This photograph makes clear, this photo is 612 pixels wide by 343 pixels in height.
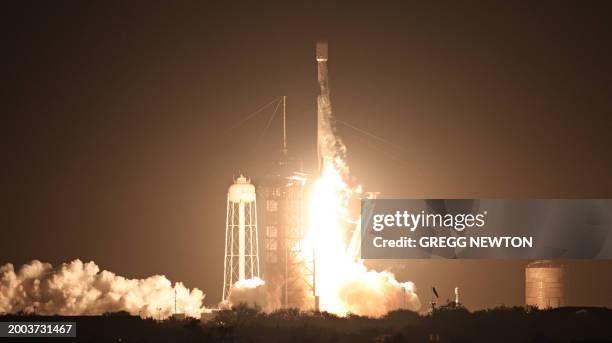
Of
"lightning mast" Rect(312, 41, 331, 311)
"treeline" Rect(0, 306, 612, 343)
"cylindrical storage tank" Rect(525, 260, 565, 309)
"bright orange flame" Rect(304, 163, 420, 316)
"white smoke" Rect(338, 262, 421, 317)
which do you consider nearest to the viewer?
"treeline" Rect(0, 306, 612, 343)

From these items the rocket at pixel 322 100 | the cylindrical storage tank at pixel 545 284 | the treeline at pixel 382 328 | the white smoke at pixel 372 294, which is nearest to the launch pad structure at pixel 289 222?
the rocket at pixel 322 100

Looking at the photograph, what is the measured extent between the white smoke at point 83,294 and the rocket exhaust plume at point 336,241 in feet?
38.1

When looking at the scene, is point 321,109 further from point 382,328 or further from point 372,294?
point 382,328

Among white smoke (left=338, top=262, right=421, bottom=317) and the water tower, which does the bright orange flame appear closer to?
white smoke (left=338, top=262, right=421, bottom=317)

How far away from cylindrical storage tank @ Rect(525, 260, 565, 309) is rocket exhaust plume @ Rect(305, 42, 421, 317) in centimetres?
1968

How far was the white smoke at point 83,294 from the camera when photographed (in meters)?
115

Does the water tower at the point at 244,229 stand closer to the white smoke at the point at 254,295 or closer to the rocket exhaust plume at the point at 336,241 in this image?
the white smoke at the point at 254,295

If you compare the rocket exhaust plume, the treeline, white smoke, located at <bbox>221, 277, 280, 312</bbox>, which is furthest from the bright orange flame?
the treeline

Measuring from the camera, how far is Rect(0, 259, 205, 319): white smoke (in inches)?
4520

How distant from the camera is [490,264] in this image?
161 metres

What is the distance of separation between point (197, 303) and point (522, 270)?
56.0 m

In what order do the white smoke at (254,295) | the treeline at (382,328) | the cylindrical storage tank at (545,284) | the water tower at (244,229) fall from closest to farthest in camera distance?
1. the treeline at (382,328)
2. the white smoke at (254,295)
3. the water tower at (244,229)
4. the cylindrical storage tank at (545,284)

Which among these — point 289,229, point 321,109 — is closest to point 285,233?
point 289,229

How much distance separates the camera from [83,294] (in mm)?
116875
